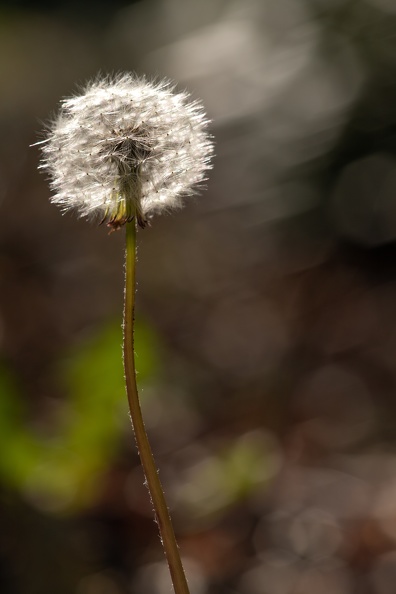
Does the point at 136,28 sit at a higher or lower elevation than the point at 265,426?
higher

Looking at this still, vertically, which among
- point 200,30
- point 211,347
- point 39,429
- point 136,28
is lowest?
point 39,429

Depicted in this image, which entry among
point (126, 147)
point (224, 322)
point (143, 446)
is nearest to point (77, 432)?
point (224, 322)

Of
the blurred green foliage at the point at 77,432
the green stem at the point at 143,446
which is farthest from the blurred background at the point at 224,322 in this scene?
the green stem at the point at 143,446

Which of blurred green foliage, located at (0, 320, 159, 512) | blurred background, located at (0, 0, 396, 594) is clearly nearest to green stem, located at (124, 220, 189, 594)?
blurred background, located at (0, 0, 396, 594)

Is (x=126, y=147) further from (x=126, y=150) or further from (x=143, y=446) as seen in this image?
(x=143, y=446)

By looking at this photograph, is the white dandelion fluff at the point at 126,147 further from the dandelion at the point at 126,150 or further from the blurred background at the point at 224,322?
the blurred background at the point at 224,322

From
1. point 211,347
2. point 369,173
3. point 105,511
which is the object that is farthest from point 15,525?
point 369,173

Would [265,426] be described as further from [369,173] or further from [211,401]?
[369,173]
